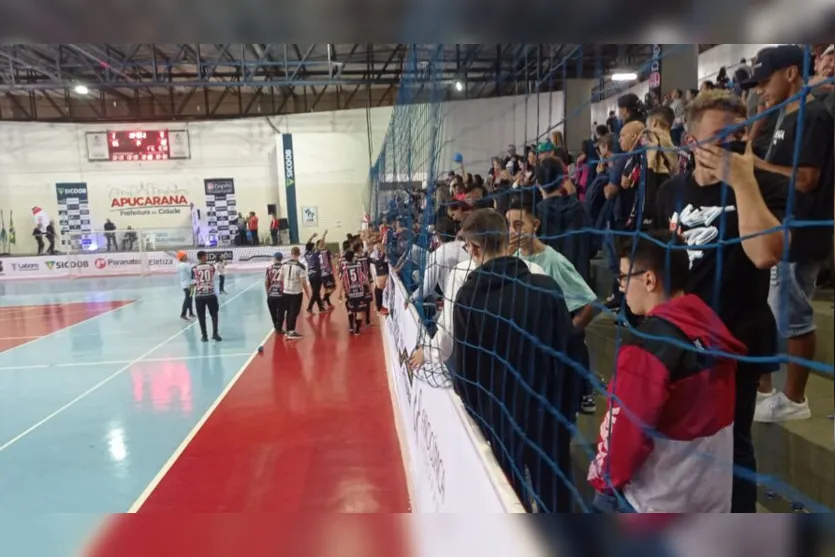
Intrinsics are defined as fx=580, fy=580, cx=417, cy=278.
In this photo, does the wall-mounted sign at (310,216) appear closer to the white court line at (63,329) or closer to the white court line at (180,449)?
the white court line at (63,329)

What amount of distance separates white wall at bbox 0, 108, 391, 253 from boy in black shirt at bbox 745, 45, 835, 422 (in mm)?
20804

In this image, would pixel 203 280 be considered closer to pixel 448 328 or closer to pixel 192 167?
pixel 448 328

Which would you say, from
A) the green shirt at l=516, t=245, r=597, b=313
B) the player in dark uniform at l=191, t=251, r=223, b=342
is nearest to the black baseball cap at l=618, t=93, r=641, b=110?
the green shirt at l=516, t=245, r=597, b=313

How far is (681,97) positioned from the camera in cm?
430

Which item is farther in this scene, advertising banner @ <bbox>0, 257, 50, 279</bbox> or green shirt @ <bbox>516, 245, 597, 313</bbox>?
advertising banner @ <bbox>0, 257, 50, 279</bbox>

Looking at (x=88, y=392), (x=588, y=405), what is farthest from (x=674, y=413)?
(x=88, y=392)

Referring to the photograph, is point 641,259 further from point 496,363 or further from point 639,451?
point 496,363

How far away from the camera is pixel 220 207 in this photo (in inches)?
883

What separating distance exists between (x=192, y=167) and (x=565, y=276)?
72.2ft

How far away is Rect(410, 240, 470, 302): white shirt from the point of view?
13.5ft

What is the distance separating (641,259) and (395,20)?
4.33 feet

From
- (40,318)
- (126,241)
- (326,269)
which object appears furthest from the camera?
(126,241)

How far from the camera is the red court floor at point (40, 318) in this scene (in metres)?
9.85

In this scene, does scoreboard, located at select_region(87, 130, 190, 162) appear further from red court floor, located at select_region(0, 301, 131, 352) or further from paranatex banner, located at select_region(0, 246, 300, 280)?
red court floor, located at select_region(0, 301, 131, 352)
